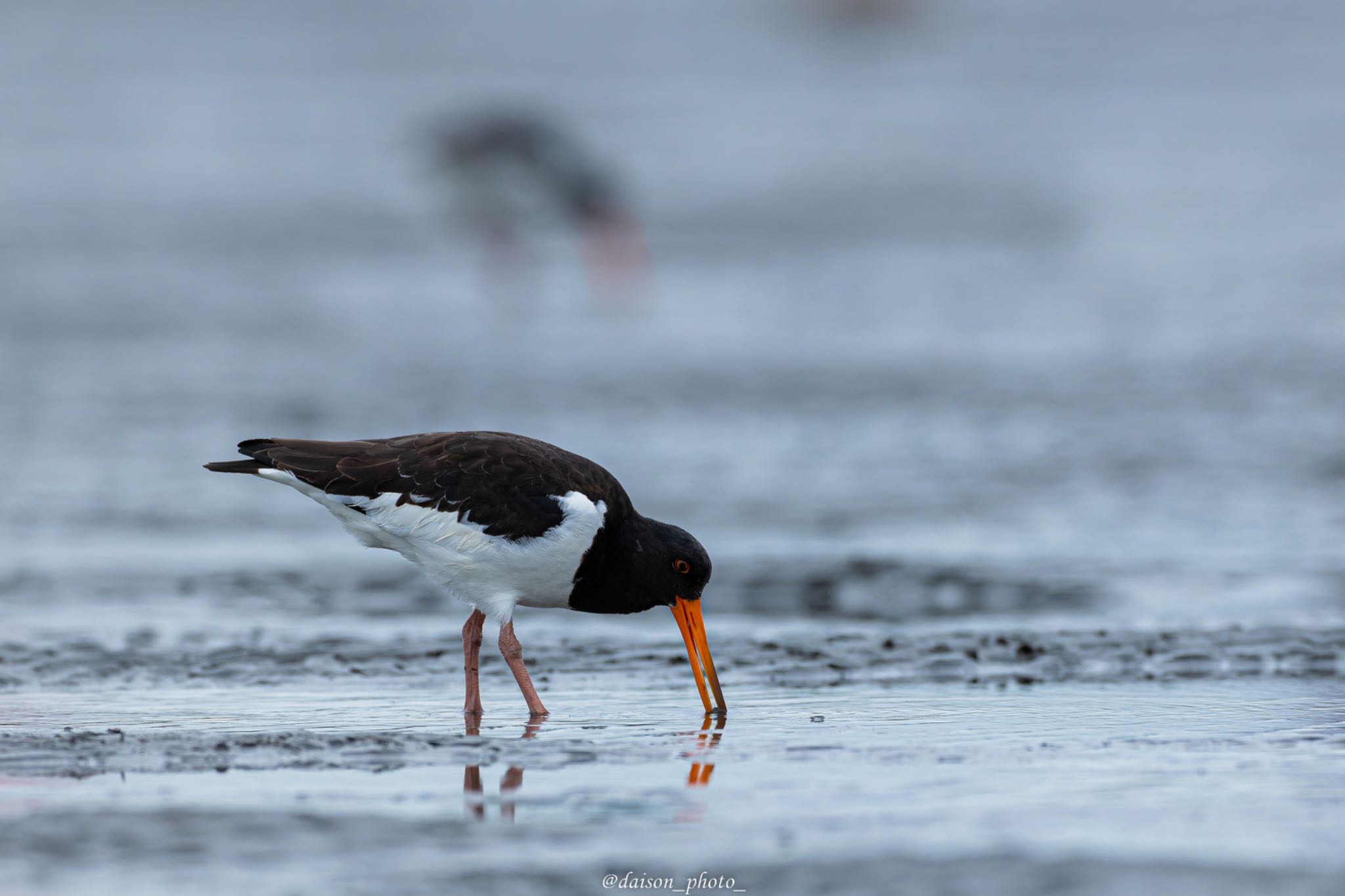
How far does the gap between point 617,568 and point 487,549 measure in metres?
0.52

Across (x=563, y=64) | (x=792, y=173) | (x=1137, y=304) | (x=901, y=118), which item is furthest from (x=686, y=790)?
(x=563, y=64)

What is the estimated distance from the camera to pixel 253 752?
652 cm

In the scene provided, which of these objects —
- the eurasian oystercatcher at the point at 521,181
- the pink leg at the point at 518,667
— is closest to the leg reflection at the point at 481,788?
the pink leg at the point at 518,667

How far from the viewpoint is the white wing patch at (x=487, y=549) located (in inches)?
295

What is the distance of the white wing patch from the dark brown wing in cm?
4

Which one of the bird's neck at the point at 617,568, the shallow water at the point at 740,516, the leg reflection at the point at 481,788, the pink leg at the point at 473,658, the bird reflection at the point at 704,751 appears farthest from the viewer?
the bird's neck at the point at 617,568

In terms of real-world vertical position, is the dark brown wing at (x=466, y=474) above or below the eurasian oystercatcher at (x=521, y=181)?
below

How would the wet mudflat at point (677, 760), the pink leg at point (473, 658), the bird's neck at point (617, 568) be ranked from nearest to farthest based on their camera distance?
the wet mudflat at point (677, 760)
the pink leg at point (473, 658)
the bird's neck at point (617, 568)

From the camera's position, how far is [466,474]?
7.66 m

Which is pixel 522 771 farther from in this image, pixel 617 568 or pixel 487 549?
pixel 617 568

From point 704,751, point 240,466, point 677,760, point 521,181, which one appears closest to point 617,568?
point 704,751

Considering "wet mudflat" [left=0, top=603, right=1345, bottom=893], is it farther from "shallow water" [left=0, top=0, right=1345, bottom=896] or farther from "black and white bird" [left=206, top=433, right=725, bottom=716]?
"black and white bird" [left=206, top=433, right=725, bottom=716]

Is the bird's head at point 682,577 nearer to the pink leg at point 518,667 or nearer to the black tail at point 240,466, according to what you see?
the pink leg at point 518,667

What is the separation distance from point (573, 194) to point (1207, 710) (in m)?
17.1
